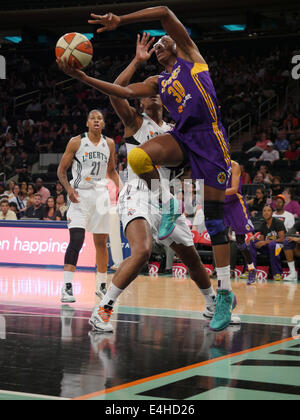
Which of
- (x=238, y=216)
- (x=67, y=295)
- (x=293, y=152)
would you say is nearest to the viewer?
(x=67, y=295)

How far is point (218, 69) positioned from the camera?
21188 millimetres

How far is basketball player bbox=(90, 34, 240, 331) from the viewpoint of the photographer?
15.7 ft

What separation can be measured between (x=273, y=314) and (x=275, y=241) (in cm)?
432

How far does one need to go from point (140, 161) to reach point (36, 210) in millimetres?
8937

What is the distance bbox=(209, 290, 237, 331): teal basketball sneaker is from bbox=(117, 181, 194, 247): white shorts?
53 cm

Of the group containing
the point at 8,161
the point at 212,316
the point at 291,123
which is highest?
the point at 291,123

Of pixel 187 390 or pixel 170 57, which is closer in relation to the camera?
pixel 187 390

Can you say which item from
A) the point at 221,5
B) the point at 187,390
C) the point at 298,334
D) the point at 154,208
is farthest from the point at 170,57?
the point at 221,5

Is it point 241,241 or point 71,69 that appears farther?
point 241,241

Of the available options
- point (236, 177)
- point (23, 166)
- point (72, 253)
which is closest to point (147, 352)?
point (72, 253)

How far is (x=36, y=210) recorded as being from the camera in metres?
13.1

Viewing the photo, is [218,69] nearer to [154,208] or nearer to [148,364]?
[154,208]

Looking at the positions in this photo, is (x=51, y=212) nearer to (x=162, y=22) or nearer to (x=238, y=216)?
(x=238, y=216)

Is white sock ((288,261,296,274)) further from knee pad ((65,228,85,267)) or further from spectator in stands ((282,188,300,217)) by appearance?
knee pad ((65,228,85,267))
